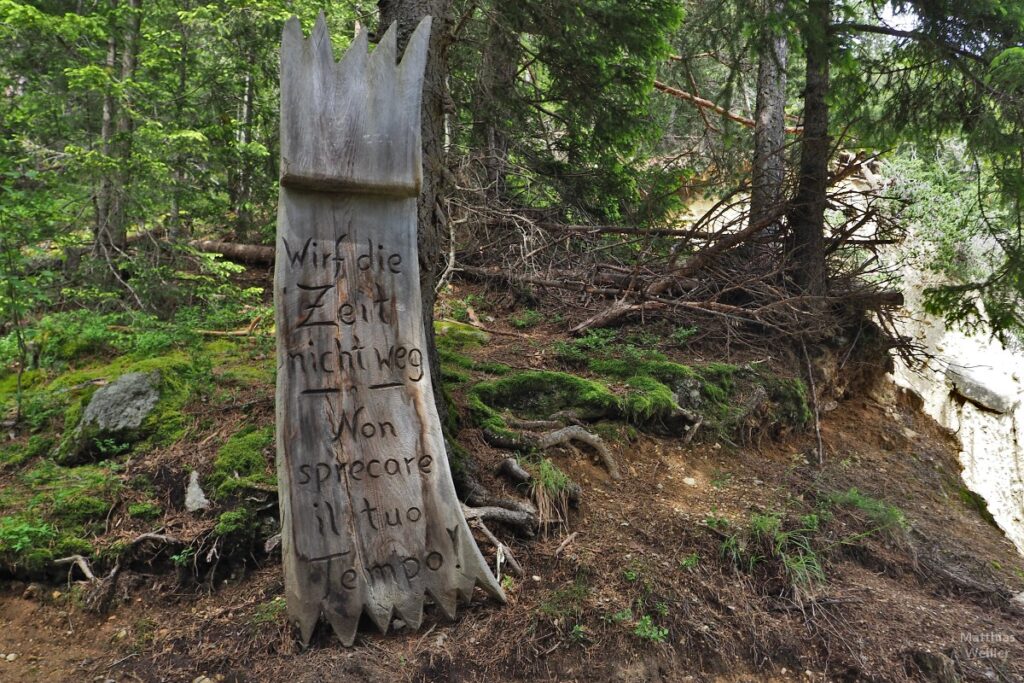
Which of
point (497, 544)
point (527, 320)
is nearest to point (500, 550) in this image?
point (497, 544)

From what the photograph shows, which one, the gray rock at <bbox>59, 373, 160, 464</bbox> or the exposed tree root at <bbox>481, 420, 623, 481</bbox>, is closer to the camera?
the gray rock at <bbox>59, 373, 160, 464</bbox>

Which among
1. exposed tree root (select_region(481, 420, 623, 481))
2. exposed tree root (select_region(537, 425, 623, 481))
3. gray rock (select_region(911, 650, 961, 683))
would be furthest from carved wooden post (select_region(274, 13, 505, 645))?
gray rock (select_region(911, 650, 961, 683))

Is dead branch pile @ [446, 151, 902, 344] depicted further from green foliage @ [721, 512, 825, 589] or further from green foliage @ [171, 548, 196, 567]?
green foliage @ [171, 548, 196, 567]

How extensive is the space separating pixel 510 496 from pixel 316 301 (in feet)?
6.43

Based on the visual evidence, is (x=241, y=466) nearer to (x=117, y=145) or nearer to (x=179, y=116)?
(x=117, y=145)

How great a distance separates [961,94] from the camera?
6.73 metres

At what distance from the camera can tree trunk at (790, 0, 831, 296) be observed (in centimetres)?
685

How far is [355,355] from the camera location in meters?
3.31

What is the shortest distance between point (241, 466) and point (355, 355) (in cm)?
154

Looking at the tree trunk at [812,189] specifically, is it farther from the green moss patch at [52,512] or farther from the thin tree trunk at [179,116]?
the thin tree trunk at [179,116]

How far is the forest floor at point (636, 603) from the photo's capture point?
326 cm

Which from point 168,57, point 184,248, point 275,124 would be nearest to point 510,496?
point 184,248

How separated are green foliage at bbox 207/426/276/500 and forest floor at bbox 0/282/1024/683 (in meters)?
0.13

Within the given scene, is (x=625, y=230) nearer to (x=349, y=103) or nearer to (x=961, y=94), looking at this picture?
(x=961, y=94)
